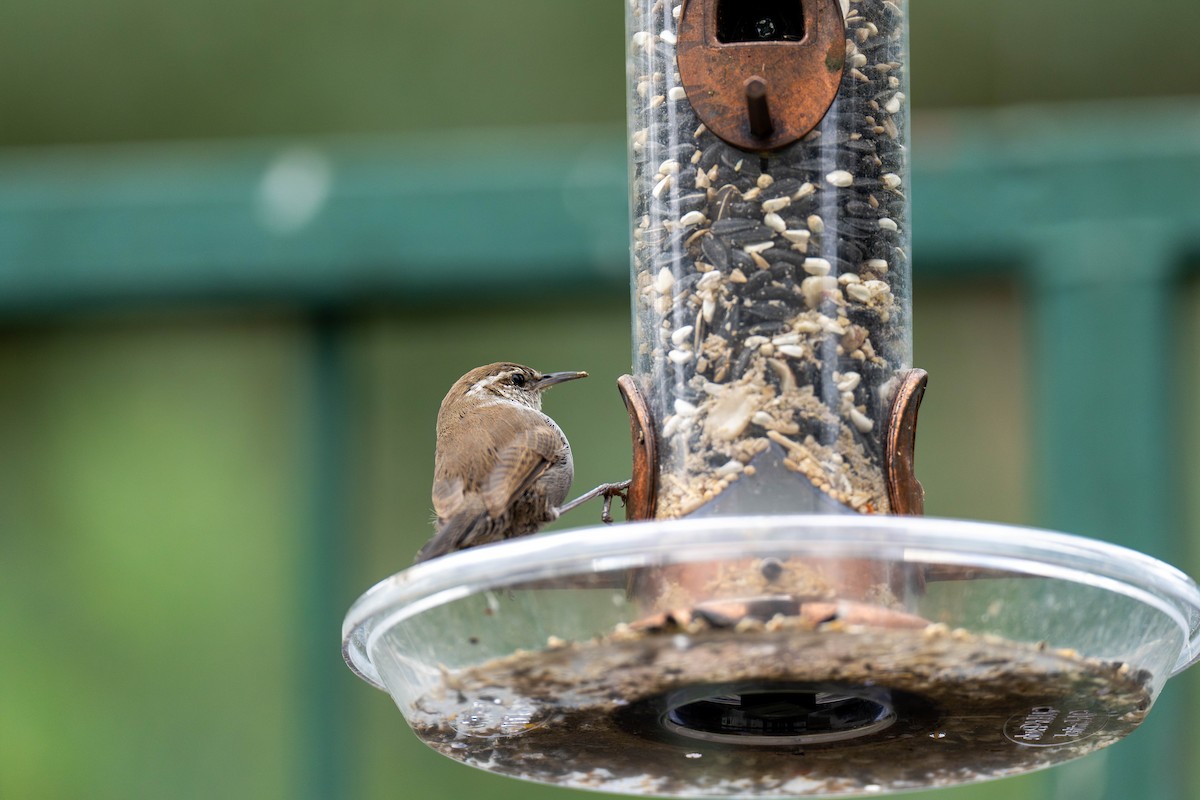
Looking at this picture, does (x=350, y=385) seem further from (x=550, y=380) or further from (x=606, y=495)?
(x=606, y=495)

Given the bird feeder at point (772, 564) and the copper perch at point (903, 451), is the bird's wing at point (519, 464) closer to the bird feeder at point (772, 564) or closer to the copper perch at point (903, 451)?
the bird feeder at point (772, 564)

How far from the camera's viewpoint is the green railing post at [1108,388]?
9141 mm

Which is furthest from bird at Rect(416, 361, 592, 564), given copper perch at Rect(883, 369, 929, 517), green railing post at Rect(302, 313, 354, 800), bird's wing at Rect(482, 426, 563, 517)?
green railing post at Rect(302, 313, 354, 800)

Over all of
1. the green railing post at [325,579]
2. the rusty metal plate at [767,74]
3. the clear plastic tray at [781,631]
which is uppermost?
the rusty metal plate at [767,74]

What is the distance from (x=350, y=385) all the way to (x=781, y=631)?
613 centimetres

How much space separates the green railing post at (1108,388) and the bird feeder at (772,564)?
3.78 metres

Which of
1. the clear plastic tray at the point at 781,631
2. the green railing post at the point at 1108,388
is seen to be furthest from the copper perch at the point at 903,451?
the green railing post at the point at 1108,388

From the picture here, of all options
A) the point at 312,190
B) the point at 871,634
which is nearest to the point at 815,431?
the point at 871,634

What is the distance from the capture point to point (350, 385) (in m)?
10.3

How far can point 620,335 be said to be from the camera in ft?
33.7

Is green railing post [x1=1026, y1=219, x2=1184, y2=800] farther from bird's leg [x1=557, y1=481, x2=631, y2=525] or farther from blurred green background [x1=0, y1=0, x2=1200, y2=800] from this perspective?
bird's leg [x1=557, y1=481, x2=631, y2=525]

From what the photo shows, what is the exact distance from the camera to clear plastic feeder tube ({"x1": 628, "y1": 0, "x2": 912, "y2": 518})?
5.34 m

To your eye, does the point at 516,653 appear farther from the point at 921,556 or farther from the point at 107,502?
the point at 107,502

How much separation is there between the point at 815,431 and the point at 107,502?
19.5ft
